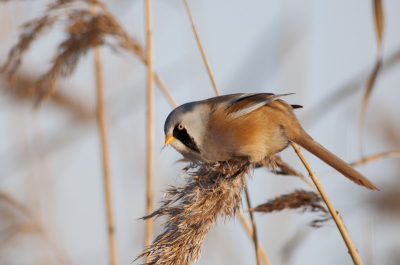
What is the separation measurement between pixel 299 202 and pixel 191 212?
1.74 ft

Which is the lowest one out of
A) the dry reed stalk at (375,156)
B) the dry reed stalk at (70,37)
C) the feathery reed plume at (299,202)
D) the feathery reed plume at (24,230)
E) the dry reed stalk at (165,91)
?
the feathery reed plume at (299,202)

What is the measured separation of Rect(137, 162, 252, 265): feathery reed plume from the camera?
1.56m

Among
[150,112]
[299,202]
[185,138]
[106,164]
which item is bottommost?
[299,202]

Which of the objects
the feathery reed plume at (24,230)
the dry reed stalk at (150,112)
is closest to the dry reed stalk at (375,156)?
the dry reed stalk at (150,112)

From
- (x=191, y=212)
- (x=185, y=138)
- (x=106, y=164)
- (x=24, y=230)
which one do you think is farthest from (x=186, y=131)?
(x=24, y=230)

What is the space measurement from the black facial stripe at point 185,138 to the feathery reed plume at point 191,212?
1.05 feet

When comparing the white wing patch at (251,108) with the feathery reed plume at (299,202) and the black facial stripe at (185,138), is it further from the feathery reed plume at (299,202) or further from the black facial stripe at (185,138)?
the feathery reed plume at (299,202)

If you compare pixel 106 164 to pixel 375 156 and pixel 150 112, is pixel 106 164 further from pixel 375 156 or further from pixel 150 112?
pixel 375 156

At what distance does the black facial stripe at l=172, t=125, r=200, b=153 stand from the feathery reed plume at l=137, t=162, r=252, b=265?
Result: 0.32 metres

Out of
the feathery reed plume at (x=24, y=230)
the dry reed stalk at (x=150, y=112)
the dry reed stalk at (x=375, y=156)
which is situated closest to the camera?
the dry reed stalk at (x=375, y=156)

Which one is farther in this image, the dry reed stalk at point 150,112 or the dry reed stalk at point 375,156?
the dry reed stalk at point 150,112

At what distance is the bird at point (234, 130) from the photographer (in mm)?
2168

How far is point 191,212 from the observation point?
1.64 m

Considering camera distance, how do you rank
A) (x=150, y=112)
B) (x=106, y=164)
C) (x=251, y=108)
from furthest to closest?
(x=106, y=164), (x=150, y=112), (x=251, y=108)
